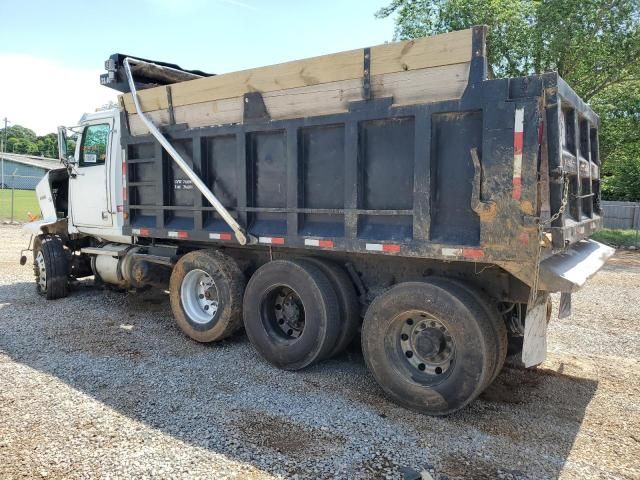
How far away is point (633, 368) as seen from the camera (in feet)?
17.7

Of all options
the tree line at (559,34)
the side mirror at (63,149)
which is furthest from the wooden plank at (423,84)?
the tree line at (559,34)

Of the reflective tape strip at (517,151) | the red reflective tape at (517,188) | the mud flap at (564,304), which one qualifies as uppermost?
the reflective tape strip at (517,151)

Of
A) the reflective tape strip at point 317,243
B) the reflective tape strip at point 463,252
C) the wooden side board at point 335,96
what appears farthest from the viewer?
the reflective tape strip at point 317,243

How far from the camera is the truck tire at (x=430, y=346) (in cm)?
404

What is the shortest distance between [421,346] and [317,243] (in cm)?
137

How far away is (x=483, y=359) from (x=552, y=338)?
297cm

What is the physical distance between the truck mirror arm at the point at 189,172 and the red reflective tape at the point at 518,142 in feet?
9.04

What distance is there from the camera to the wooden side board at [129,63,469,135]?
4.15 m

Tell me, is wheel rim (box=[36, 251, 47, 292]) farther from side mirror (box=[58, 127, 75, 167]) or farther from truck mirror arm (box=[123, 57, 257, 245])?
truck mirror arm (box=[123, 57, 257, 245])

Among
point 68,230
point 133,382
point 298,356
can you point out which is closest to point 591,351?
point 298,356

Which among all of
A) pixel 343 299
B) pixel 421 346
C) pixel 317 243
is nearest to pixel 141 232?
pixel 317 243

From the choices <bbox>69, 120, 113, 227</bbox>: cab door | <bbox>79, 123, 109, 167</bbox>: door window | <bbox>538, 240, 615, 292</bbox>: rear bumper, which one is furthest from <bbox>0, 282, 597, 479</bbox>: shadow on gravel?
<bbox>79, 123, 109, 167</bbox>: door window

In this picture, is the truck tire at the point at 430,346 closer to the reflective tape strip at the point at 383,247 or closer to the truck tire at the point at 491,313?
the truck tire at the point at 491,313

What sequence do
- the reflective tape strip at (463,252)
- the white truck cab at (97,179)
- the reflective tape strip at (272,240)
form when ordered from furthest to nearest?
Result: 1. the white truck cab at (97,179)
2. the reflective tape strip at (272,240)
3. the reflective tape strip at (463,252)
